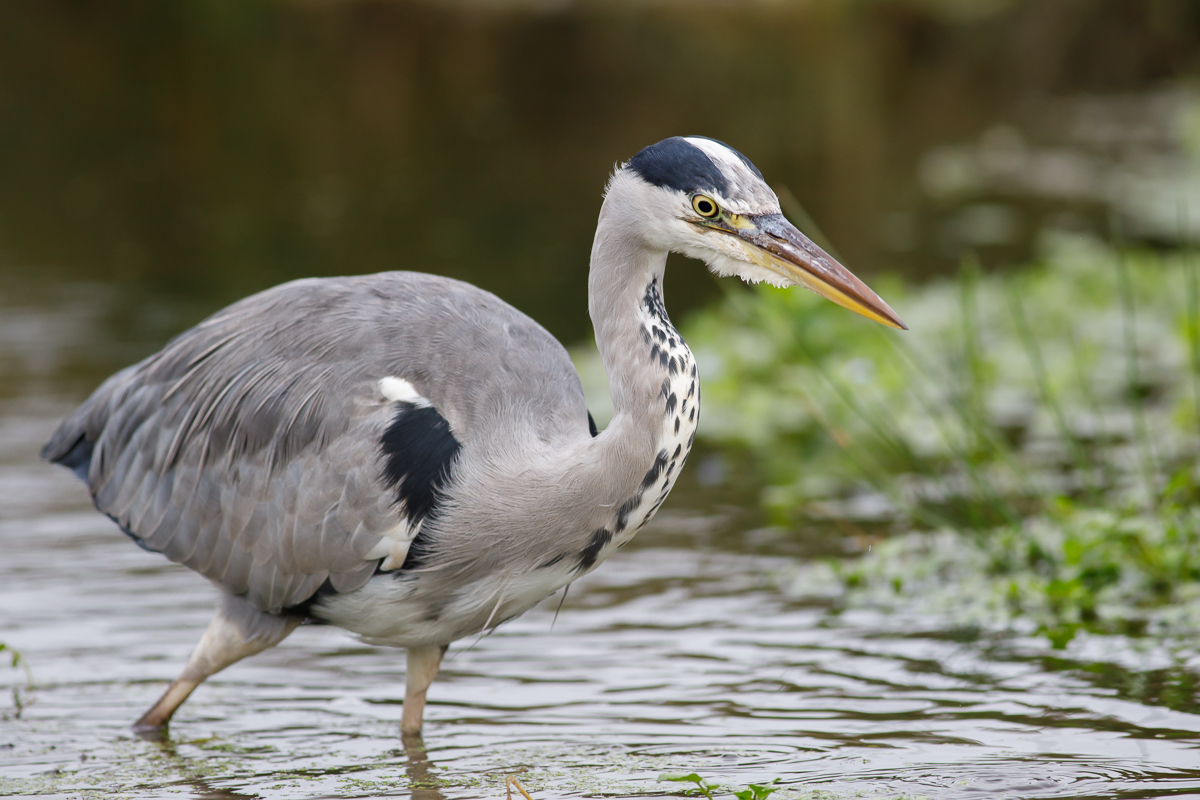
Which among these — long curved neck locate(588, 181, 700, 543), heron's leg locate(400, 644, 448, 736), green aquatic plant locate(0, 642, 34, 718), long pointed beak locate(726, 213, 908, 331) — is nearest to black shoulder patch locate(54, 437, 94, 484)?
green aquatic plant locate(0, 642, 34, 718)

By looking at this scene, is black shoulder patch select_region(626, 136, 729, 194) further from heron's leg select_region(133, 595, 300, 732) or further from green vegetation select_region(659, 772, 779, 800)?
heron's leg select_region(133, 595, 300, 732)

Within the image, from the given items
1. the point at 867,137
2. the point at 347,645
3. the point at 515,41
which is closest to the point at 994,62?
the point at 867,137

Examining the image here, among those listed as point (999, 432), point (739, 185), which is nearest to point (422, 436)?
point (739, 185)

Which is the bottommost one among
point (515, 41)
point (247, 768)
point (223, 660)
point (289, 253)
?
point (247, 768)

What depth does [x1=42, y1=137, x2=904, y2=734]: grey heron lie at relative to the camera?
395 centimetres

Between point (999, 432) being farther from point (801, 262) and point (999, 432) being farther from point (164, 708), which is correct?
point (164, 708)

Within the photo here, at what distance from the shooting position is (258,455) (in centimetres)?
467

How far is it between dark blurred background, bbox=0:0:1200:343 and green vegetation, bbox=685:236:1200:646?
4.84 feet

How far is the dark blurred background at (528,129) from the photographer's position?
1378 cm

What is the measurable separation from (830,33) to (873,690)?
25.0 meters

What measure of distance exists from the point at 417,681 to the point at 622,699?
2.54ft

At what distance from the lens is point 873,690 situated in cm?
493

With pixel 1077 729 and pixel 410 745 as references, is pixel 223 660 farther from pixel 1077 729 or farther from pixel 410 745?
pixel 1077 729

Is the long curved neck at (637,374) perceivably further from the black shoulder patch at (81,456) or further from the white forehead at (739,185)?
the black shoulder patch at (81,456)
